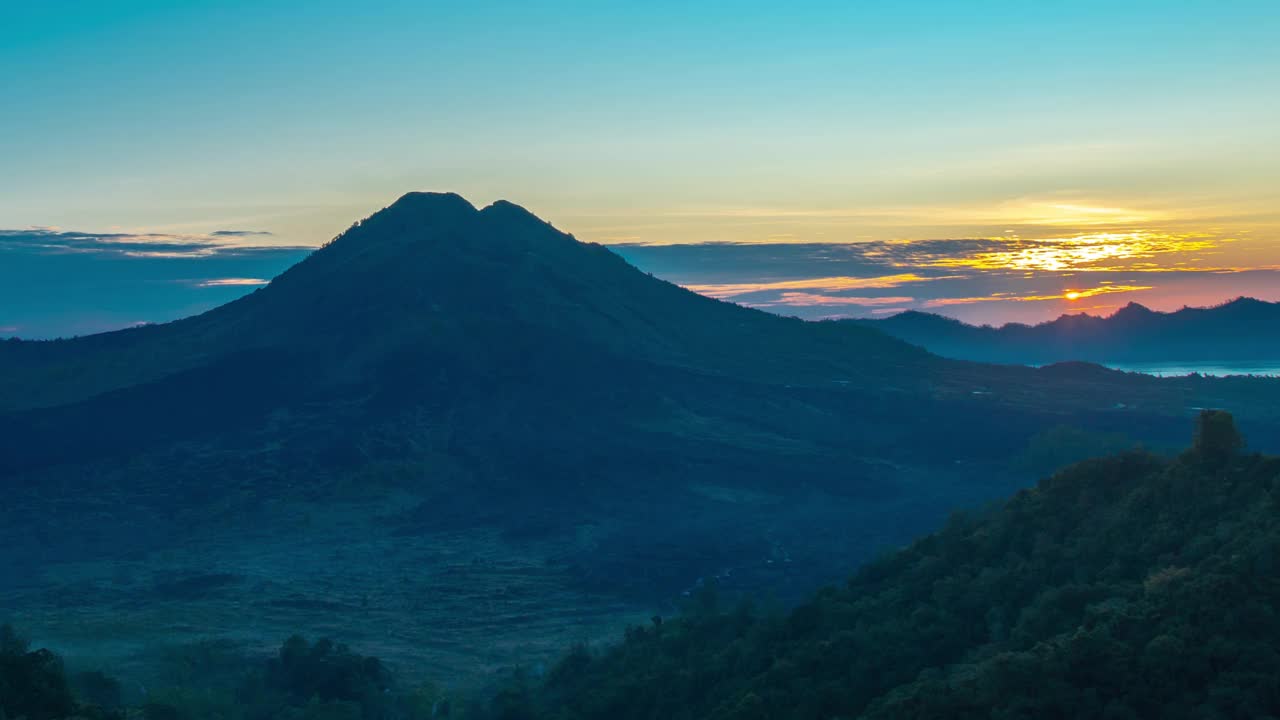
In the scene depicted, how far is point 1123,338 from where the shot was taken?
158 meters

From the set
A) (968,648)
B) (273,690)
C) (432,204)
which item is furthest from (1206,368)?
(273,690)

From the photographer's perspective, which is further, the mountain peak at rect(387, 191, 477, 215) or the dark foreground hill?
the mountain peak at rect(387, 191, 477, 215)

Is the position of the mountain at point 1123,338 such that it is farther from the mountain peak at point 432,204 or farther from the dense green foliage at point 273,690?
the dense green foliage at point 273,690

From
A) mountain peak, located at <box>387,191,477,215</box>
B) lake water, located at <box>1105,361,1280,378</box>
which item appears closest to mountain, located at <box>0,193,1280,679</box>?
mountain peak, located at <box>387,191,477,215</box>

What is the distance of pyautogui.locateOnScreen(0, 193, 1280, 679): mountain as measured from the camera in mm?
50469

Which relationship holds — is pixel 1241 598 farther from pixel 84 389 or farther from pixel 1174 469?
pixel 84 389

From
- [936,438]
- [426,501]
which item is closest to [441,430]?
[426,501]

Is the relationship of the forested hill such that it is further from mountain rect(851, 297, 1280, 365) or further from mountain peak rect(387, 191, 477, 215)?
mountain rect(851, 297, 1280, 365)

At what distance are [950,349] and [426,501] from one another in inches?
4513

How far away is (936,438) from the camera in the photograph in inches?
3142

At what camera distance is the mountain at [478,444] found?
50469 millimetres

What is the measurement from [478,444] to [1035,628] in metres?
54.7

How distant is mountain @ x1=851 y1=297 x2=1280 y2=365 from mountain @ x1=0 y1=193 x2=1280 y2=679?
1950 inches

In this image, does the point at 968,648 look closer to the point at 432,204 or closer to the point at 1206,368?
the point at 432,204
